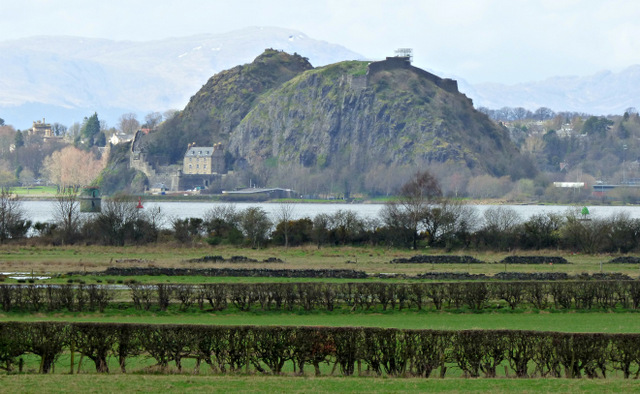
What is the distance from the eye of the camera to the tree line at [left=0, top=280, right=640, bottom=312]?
3400cm

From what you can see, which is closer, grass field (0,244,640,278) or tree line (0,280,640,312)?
tree line (0,280,640,312)

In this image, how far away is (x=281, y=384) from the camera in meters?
19.5

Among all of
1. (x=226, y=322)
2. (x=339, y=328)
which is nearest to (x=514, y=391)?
(x=339, y=328)

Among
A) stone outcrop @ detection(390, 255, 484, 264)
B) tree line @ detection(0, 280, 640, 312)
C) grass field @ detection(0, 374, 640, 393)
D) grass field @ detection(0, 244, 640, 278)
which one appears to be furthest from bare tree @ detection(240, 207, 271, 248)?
grass field @ detection(0, 374, 640, 393)

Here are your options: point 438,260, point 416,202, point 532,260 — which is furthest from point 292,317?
point 416,202

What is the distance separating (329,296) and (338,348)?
43.7 feet

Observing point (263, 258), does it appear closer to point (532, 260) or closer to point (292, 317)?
point (532, 260)

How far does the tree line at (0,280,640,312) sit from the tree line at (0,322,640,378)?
1203cm

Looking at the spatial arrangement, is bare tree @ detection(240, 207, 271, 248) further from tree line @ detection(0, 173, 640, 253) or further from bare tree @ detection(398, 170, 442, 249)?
bare tree @ detection(398, 170, 442, 249)

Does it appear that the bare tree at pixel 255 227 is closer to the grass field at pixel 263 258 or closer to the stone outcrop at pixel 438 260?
the grass field at pixel 263 258

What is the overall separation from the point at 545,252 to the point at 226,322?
3926 centimetres

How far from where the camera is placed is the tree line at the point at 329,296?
112 ft

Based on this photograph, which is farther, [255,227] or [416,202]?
[416,202]

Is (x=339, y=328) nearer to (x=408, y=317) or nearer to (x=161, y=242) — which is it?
(x=408, y=317)
